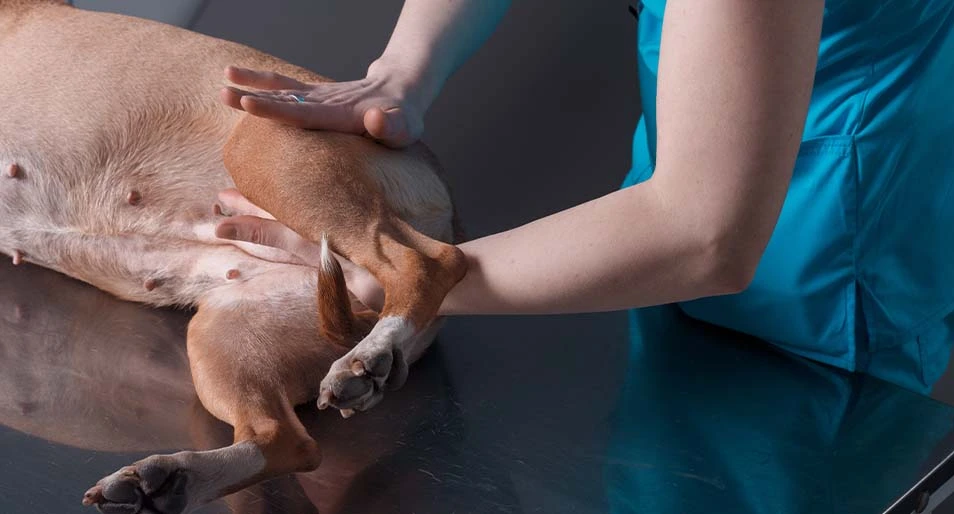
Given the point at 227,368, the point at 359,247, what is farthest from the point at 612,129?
the point at 227,368

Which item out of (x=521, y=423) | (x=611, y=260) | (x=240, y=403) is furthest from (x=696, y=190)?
(x=240, y=403)

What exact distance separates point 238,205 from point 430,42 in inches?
16.5

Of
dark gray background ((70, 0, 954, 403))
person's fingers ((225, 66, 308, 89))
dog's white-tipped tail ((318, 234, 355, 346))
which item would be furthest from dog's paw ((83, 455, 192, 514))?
dark gray background ((70, 0, 954, 403))

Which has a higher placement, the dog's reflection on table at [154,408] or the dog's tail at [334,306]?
the dog's tail at [334,306]

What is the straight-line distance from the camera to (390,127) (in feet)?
5.01

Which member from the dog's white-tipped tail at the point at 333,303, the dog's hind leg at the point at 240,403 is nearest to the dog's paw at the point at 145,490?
the dog's hind leg at the point at 240,403

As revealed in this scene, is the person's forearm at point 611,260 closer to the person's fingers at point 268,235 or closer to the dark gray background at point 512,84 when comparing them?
the person's fingers at point 268,235

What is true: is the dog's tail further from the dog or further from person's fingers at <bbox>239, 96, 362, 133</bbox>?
person's fingers at <bbox>239, 96, 362, 133</bbox>

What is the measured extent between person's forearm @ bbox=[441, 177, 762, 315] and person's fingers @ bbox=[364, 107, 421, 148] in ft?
1.17

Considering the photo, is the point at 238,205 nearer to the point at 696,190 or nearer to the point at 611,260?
the point at 611,260

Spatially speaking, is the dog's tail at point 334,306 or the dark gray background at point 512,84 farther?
the dark gray background at point 512,84

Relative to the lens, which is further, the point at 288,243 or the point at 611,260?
the point at 288,243

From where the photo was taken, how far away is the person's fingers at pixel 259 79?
152 centimetres

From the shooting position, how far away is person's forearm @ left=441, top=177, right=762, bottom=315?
3.55 feet
